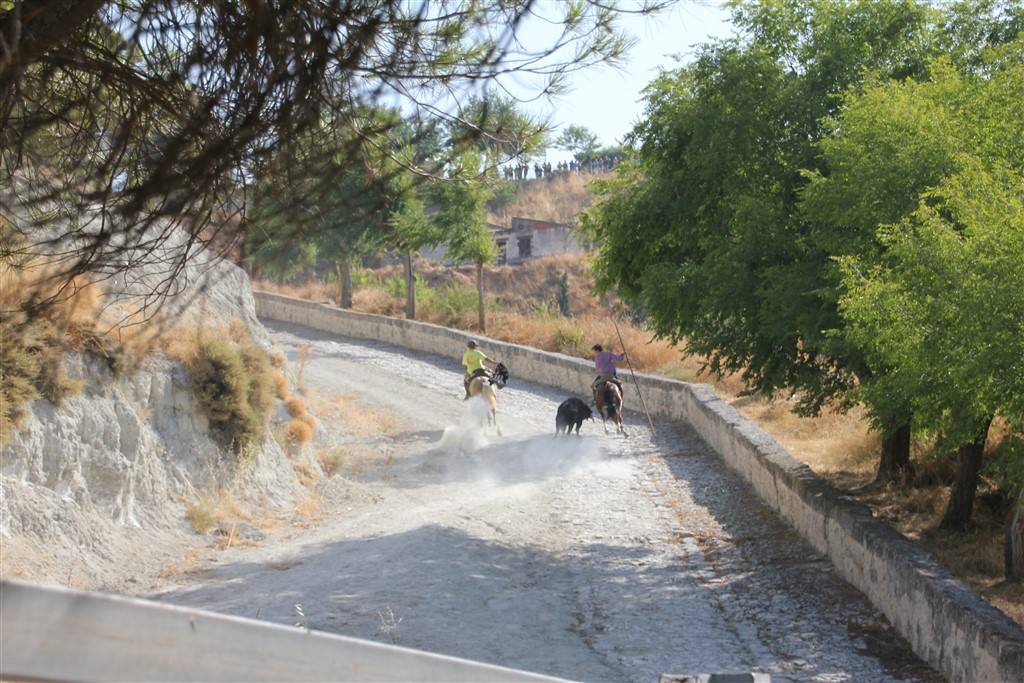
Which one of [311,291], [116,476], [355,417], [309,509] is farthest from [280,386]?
[311,291]

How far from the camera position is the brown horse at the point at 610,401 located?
24312mm

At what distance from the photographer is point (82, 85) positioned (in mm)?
6914

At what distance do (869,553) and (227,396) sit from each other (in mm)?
9573

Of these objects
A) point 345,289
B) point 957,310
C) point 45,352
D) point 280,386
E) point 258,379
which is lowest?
point 280,386

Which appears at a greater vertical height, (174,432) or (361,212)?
(361,212)

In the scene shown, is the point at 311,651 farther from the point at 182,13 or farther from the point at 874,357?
the point at 874,357

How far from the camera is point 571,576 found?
13438 millimetres

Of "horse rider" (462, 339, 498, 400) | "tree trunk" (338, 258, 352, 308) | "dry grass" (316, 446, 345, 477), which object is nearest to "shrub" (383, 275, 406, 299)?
"tree trunk" (338, 258, 352, 308)

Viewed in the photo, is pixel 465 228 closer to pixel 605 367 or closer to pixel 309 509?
pixel 605 367

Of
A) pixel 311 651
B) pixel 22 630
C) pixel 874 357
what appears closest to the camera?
pixel 22 630

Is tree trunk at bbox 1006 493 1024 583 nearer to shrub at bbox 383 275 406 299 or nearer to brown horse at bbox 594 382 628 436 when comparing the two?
brown horse at bbox 594 382 628 436

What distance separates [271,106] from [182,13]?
0.89 metres

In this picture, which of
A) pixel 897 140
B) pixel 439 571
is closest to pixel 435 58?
pixel 439 571

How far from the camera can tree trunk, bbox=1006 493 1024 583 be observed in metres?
12.0
